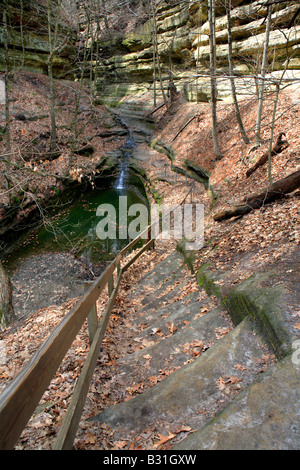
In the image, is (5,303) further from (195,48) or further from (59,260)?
(195,48)

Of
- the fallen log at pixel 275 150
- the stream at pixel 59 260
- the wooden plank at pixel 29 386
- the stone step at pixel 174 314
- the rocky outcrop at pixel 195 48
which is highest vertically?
the rocky outcrop at pixel 195 48

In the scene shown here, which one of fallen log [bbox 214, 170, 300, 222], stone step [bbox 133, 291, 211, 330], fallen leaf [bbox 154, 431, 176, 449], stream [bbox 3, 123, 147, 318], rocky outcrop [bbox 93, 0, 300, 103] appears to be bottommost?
stream [bbox 3, 123, 147, 318]

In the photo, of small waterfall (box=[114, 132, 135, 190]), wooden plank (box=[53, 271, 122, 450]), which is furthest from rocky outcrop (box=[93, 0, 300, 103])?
wooden plank (box=[53, 271, 122, 450])

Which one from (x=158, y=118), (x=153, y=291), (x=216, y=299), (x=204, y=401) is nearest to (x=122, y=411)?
(x=204, y=401)

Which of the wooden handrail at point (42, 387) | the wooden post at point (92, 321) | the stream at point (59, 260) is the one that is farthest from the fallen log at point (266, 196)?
the wooden handrail at point (42, 387)

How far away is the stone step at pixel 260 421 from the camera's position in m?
1.86

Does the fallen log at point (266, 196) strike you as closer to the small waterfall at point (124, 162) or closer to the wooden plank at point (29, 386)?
the wooden plank at point (29, 386)

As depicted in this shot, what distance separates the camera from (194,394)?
2.63 meters

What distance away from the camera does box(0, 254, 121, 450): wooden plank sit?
4.27 feet

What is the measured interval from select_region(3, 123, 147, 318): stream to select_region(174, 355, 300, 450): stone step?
5360 mm

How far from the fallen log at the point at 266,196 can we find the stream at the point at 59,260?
191 inches

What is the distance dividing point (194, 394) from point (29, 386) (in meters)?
1.74

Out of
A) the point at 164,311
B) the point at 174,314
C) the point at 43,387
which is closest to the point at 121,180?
the point at 164,311

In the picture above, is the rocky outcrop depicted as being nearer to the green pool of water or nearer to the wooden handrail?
the green pool of water
